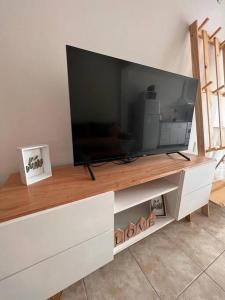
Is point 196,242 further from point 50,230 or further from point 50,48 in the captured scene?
point 50,48

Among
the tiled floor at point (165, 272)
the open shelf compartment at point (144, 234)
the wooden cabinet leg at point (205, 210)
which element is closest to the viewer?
the tiled floor at point (165, 272)

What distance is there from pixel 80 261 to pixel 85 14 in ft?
4.63

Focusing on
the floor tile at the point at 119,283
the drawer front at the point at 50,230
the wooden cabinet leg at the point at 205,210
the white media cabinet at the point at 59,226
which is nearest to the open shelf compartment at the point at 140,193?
the white media cabinet at the point at 59,226

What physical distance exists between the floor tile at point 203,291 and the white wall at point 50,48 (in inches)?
42.3

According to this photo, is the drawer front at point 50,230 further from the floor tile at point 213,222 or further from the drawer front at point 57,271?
the floor tile at point 213,222

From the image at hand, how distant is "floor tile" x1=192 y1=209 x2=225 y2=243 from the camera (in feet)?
3.99

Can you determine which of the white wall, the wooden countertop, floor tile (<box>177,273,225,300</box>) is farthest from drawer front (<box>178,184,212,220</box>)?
the white wall

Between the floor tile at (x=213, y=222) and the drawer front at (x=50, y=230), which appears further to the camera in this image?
the floor tile at (x=213, y=222)

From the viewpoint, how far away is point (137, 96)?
931 mm

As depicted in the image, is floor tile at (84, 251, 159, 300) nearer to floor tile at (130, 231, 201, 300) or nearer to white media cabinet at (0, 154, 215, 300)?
floor tile at (130, 231, 201, 300)

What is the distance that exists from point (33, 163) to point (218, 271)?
1.31 m

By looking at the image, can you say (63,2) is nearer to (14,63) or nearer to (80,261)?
(14,63)

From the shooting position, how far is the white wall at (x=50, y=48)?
2.53ft

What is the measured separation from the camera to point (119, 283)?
844 mm
